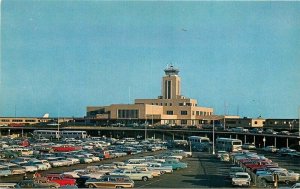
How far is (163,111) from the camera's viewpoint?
71.8 meters

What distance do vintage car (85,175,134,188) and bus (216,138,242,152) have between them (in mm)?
21418

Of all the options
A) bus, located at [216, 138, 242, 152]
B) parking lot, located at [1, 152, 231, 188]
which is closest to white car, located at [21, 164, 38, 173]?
A: parking lot, located at [1, 152, 231, 188]

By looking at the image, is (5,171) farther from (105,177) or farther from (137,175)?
(105,177)

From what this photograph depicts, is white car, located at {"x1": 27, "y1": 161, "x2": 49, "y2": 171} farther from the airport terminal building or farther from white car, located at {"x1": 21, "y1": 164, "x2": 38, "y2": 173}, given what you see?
the airport terminal building

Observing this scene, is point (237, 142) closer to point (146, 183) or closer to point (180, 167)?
point (180, 167)

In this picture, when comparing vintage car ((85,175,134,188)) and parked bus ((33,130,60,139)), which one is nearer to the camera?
vintage car ((85,175,134,188))

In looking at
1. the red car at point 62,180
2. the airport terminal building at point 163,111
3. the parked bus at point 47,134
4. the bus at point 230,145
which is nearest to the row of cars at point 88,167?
the red car at point 62,180

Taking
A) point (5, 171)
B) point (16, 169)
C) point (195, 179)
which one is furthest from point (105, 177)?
point (16, 169)

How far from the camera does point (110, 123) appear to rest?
67.3m

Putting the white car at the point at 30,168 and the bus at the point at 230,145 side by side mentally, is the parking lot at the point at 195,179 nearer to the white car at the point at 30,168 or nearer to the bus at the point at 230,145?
the white car at the point at 30,168

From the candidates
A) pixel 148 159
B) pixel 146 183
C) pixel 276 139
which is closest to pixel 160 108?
pixel 276 139

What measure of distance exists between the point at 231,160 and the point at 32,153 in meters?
15.2

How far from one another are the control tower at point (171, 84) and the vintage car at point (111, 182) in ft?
195

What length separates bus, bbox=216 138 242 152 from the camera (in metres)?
37.5
